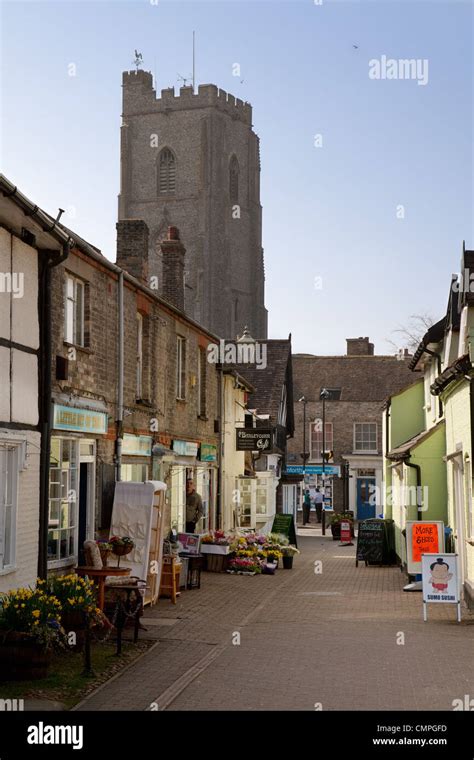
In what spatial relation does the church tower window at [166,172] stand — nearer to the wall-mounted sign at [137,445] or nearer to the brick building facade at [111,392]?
the brick building facade at [111,392]

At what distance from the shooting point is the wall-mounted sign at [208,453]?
24.9 metres

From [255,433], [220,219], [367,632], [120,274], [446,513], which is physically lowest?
[367,632]

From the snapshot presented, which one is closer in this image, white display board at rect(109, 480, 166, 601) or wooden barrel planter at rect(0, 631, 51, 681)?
wooden barrel planter at rect(0, 631, 51, 681)

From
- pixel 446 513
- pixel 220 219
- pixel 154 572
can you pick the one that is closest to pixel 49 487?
pixel 154 572

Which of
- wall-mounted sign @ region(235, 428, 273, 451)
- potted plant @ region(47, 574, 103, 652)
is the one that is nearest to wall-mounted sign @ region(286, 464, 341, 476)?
wall-mounted sign @ region(235, 428, 273, 451)

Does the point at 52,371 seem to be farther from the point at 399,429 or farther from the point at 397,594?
the point at 399,429

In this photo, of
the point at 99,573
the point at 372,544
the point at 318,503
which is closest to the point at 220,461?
the point at 372,544

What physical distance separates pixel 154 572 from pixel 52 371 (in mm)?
4069

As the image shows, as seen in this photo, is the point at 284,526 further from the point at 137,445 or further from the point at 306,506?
the point at 306,506

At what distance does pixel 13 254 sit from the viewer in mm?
12602

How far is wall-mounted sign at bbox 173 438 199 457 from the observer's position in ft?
72.0

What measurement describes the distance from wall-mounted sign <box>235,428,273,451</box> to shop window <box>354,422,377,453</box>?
84.7ft

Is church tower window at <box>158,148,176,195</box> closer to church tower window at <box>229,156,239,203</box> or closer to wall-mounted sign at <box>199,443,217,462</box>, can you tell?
church tower window at <box>229,156,239,203</box>
